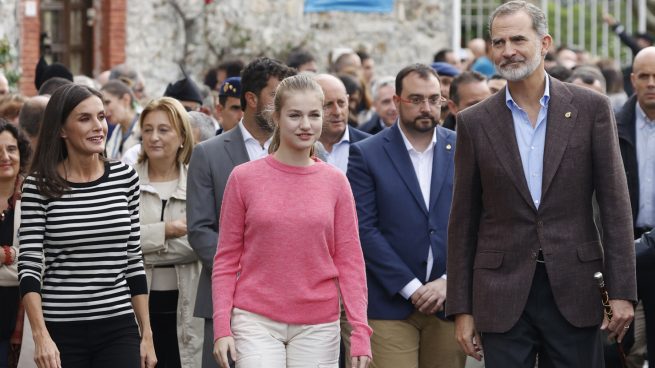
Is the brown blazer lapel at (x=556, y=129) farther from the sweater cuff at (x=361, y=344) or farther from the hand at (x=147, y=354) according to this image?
the hand at (x=147, y=354)

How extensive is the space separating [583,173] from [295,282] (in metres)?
1.44

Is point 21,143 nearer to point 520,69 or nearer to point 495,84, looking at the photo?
point 520,69

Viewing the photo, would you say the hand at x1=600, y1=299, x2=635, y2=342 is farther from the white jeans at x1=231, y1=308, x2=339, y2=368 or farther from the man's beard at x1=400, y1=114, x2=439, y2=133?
the man's beard at x1=400, y1=114, x2=439, y2=133

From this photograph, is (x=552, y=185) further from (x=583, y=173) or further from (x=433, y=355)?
(x=433, y=355)

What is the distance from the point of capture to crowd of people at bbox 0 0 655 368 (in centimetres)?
642

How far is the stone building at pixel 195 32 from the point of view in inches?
739

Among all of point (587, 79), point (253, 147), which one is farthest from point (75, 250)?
point (587, 79)

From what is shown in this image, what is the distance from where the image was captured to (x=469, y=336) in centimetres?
678

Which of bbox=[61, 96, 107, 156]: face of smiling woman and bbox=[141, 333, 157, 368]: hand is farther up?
bbox=[61, 96, 107, 156]: face of smiling woman

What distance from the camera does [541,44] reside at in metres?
6.78

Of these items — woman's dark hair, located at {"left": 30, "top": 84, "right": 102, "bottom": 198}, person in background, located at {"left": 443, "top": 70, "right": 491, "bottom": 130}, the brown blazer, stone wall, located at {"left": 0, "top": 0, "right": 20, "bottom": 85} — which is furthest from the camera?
stone wall, located at {"left": 0, "top": 0, "right": 20, "bottom": 85}

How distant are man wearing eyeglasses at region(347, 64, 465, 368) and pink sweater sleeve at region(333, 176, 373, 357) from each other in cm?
135

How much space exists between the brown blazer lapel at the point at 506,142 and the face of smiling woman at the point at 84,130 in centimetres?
191

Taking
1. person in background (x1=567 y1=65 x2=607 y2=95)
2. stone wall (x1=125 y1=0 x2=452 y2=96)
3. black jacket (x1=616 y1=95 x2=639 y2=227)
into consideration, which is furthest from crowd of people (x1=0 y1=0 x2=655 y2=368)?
stone wall (x1=125 y1=0 x2=452 y2=96)
